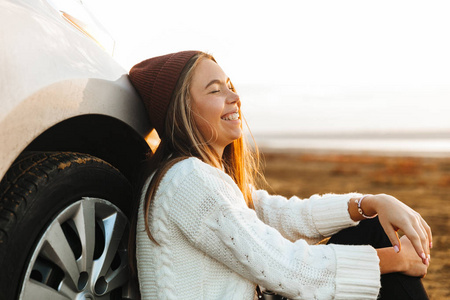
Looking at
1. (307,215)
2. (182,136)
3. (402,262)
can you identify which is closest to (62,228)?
(182,136)

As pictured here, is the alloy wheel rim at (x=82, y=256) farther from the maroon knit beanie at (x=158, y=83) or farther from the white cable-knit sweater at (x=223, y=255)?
the maroon knit beanie at (x=158, y=83)

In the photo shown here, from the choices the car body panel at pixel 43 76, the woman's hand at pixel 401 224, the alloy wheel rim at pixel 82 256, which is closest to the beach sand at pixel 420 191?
the woman's hand at pixel 401 224

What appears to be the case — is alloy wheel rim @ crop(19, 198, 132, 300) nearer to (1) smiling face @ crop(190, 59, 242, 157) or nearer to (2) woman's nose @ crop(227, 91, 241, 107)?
(1) smiling face @ crop(190, 59, 242, 157)

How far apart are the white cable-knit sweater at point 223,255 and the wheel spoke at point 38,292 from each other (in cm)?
36

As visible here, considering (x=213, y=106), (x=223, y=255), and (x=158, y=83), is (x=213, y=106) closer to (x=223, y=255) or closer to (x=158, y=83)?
(x=158, y=83)

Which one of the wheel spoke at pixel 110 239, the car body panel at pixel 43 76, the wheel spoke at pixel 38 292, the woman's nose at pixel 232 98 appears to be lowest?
the wheel spoke at pixel 110 239

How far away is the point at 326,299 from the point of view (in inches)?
69.5

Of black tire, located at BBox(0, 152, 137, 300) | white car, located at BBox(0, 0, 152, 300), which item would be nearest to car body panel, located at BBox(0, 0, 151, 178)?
white car, located at BBox(0, 0, 152, 300)

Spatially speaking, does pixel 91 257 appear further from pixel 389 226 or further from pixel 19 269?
pixel 389 226

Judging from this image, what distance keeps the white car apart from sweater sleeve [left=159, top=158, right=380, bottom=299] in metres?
0.31

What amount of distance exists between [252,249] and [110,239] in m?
0.55

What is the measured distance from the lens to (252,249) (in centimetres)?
169

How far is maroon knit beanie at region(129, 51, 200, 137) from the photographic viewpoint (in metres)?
2.07

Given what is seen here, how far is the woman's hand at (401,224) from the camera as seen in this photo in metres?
1.90
